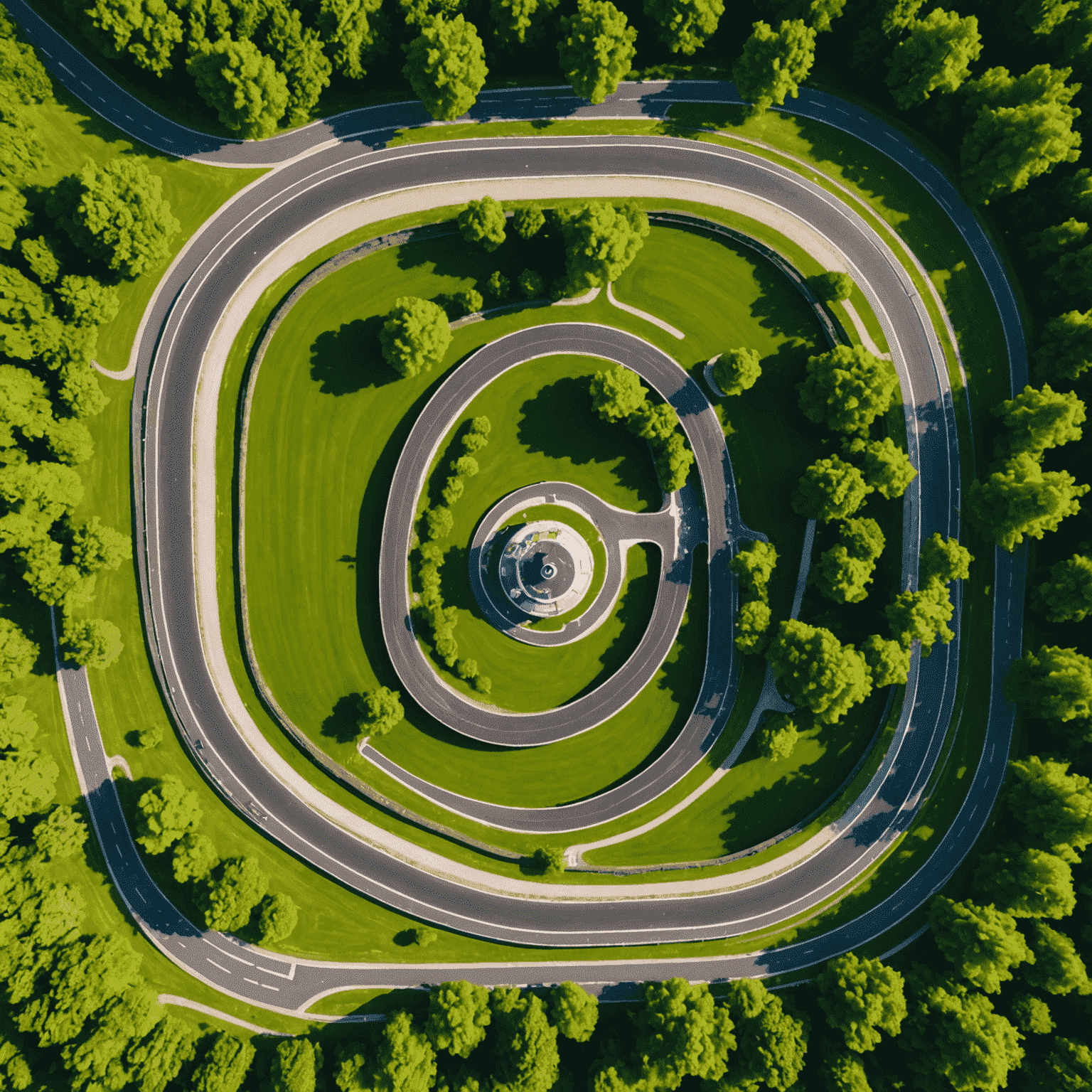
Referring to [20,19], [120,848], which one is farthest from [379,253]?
[120,848]

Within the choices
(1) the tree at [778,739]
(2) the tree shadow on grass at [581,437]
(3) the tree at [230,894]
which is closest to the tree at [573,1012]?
(1) the tree at [778,739]

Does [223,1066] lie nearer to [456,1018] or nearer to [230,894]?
[230,894]

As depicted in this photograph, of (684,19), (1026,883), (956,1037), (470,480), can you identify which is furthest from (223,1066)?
(684,19)

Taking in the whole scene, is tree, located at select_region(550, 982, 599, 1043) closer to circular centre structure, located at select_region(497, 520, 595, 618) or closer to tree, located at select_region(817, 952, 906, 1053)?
tree, located at select_region(817, 952, 906, 1053)

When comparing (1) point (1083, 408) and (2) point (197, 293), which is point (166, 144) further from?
(1) point (1083, 408)

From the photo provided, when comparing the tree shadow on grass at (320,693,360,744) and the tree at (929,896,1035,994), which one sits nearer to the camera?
the tree at (929,896,1035,994)

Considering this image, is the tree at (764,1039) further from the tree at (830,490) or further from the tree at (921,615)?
the tree at (830,490)

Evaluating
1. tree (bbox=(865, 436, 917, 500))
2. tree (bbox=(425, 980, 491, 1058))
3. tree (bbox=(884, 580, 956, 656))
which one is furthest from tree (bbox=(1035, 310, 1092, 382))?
tree (bbox=(425, 980, 491, 1058))
